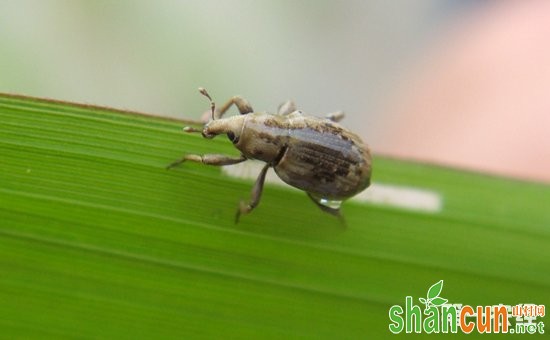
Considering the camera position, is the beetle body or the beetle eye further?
the beetle eye

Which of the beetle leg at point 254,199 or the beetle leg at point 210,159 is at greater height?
the beetle leg at point 210,159

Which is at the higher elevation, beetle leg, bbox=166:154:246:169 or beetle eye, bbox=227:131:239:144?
beetle eye, bbox=227:131:239:144

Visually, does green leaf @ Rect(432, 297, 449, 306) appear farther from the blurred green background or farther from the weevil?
the blurred green background

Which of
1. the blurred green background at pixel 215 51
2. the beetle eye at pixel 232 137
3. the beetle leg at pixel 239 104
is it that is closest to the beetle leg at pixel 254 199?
the beetle eye at pixel 232 137

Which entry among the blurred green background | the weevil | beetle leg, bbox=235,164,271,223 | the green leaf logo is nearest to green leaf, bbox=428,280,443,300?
the green leaf logo

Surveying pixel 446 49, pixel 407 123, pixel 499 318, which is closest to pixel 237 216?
pixel 499 318

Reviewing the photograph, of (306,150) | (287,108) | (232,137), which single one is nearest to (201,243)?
(232,137)

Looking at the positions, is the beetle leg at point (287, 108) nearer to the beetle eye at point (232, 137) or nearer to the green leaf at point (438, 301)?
the beetle eye at point (232, 137)

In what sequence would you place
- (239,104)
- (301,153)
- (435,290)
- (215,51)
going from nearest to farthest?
(435,290) → (301,153) → (239,104) → (215,51)

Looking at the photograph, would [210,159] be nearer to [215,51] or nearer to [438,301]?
[438,301]
